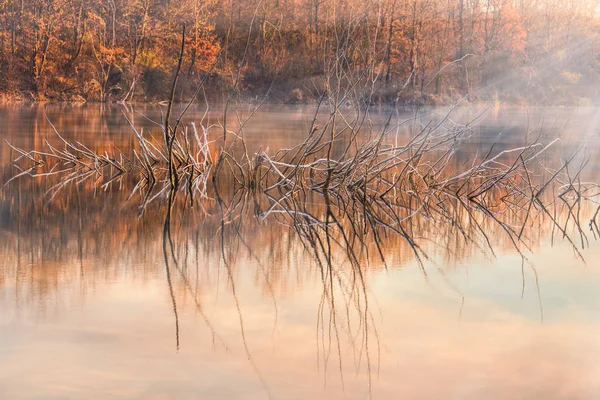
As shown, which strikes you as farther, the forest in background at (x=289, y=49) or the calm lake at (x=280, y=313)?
the forest in background at (x=289, y=49)

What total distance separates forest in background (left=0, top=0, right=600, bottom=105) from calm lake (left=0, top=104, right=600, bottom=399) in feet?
90.1

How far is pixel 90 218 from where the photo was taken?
261 inches

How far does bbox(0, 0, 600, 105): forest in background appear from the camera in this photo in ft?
119

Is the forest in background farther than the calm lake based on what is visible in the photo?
Yes

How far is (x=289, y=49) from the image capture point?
138 feet

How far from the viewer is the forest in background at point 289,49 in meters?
36.3

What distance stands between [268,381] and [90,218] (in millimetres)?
3890

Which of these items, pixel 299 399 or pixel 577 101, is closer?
pixel 299 399

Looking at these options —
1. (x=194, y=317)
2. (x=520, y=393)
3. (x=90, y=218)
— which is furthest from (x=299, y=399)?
(x=90, y=218)

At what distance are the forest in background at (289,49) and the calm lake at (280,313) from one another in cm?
2747

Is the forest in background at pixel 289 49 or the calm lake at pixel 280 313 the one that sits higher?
the forest in background at pixel 289 49

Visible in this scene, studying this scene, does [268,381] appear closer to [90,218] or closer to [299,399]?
[299,399]

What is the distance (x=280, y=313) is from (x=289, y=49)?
39.0m

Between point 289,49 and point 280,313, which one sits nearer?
point 280,313
